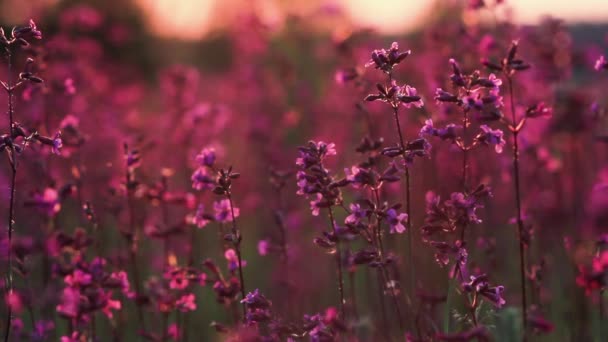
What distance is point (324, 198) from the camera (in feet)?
10.6

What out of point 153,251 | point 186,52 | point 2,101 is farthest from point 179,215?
point 186,52

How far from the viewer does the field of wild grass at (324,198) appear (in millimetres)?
3207

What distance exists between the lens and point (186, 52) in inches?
888

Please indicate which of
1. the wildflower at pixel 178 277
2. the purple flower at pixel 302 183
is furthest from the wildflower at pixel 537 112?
the wildflower at pixel 178 277

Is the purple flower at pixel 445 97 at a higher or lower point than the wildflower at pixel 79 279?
higher

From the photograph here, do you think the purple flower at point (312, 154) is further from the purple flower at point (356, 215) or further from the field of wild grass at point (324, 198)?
the purple flower at point (356, 215)

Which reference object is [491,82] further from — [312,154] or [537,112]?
[312,154]

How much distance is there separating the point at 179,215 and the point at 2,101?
256cm

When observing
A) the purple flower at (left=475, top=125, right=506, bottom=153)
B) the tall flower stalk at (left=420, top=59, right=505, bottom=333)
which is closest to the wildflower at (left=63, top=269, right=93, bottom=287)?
the tall flower stalk at (left=420, top=59, right=505, bottom=333)

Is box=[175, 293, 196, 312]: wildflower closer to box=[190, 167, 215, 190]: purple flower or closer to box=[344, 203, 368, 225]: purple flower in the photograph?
box=[190, 167, 215, 190]: purple flower

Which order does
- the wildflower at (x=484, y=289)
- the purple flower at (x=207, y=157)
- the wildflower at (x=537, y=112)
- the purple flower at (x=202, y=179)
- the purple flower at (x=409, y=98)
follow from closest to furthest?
1. the wildflower at (x=484, y=289)
2. the purple flower at (x=409, y=98)
3. the wildflower at (x=537, y=112)
4. the purple flower at (x=207, y=157)
5. the purple flower at (x=202, y=179)

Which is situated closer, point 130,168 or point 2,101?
point 130,168

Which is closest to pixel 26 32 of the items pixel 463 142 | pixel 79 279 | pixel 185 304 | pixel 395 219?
pixel 79 279

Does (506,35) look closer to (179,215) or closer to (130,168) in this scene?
(130,168)
